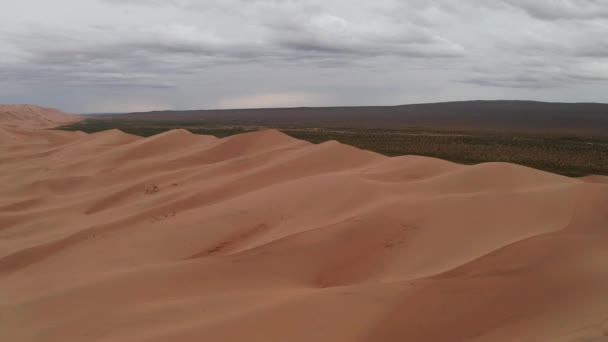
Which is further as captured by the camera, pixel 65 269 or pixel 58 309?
pixel 65 269

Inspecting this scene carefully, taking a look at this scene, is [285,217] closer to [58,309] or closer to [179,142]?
[58,309]

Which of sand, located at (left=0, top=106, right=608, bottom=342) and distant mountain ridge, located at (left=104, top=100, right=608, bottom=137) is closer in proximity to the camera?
sand, located at (left=0, top=106, right=608, bottom=342)

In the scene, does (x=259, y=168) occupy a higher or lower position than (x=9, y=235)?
higher

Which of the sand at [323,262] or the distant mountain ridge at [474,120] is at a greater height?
the distant mountain ridge at [474,120]

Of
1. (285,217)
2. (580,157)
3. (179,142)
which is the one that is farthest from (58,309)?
(580,157)

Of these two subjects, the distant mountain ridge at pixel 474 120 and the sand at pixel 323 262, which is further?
the distant mountain ridge at pixel 474 120

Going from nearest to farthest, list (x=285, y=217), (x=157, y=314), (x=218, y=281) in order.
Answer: (x=157, y=314), (x=218, y=281), (x=285, y=217)

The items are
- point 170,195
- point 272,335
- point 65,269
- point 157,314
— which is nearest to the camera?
point 272,335

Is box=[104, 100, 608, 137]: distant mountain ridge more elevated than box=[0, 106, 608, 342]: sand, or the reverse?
box=[104, 100, 608, 137]: distant mountain ridge
